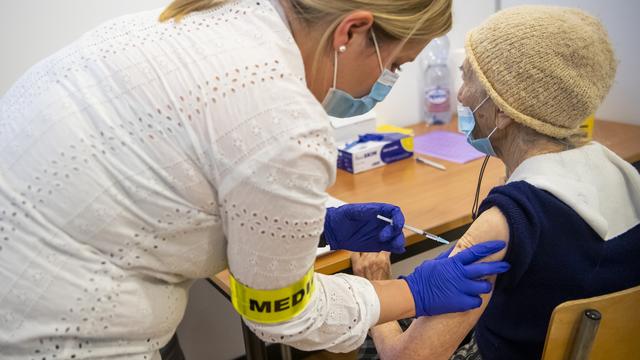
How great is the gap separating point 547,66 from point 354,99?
1.46 feet

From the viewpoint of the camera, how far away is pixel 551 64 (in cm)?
109

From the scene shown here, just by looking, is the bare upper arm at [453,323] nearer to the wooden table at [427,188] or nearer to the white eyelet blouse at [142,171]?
the wooden table at [427,188]

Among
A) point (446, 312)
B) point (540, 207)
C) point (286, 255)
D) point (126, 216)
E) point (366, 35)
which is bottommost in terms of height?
point (446, 312)

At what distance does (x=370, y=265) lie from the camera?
136 cm

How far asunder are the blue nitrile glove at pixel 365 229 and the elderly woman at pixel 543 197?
0.65 ft

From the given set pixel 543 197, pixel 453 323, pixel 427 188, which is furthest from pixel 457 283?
pixel 427 188

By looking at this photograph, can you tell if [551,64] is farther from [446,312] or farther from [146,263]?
[146,263]

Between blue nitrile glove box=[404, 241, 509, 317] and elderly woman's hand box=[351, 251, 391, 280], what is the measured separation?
30cm

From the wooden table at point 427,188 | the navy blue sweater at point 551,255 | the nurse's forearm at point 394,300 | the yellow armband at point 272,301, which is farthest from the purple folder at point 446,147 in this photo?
the yellow armband at point 272,301

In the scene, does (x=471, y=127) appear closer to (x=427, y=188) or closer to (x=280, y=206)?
(x=427, y=188)

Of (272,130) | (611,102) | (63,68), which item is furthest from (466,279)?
(611,102)

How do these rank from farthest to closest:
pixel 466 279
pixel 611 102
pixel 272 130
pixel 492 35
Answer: pixel 611 102 → pixel 492 35 → pixel 466 279 → pixel 272 130

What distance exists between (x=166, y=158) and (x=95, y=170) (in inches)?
3.9

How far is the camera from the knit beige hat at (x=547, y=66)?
3.57ft
